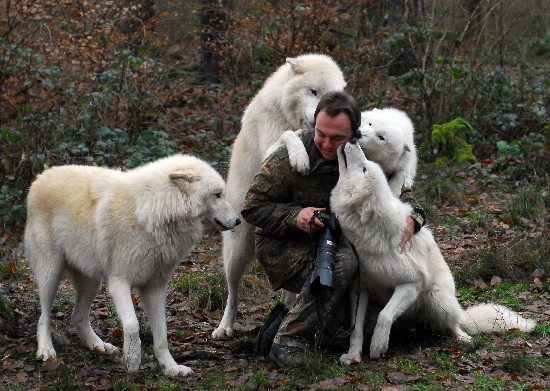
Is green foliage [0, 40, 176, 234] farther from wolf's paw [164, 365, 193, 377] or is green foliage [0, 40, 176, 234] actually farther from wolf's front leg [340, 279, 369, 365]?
wolf's front leg [340, 279, 369, 365]

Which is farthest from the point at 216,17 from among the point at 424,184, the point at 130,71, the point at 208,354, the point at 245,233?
the point at 208,354

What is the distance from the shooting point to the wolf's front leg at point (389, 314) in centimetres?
480

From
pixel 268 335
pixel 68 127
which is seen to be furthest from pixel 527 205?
pixel 68 127

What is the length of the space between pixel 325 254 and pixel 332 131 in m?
0.78

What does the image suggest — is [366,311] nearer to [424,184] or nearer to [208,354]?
[208,354]

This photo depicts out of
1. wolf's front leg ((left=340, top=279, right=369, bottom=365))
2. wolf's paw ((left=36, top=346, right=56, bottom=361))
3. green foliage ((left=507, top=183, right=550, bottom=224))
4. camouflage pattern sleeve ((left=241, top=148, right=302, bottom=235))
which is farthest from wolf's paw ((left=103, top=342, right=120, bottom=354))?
green foliage ((left=507, top=183, right=550, bottom=224))

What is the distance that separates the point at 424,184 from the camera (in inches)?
374

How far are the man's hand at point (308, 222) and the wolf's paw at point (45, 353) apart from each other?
1.86 metres

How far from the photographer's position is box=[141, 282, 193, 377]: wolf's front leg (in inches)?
191

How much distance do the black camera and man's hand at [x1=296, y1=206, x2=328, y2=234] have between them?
29mm

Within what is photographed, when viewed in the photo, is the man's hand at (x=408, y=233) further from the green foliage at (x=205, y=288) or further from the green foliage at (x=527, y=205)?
the green foliage at (x=527, y=205)

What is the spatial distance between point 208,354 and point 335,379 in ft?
3.78

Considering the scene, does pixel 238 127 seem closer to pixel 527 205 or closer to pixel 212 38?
pixel 212 38

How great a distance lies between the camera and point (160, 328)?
492 centimetres
